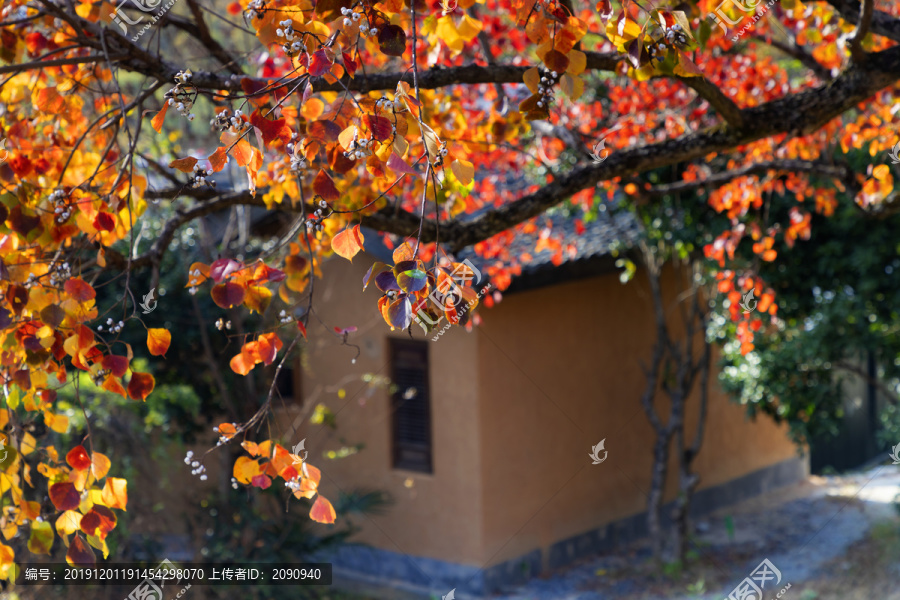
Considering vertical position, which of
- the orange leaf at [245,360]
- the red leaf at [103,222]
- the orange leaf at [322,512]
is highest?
the red leaf at [103,222]

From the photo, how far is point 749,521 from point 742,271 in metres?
3.35

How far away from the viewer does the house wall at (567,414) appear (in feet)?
23.1

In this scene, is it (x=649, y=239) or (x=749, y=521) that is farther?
(x=749, y=521)

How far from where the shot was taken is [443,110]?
436cm

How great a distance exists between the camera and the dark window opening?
732 cm

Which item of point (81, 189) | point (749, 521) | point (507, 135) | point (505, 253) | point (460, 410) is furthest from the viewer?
point (749, 521)

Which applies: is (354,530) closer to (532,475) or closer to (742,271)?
(532,475)

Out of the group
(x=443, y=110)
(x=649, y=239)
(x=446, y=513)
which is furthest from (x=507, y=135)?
(x=446, y=513)

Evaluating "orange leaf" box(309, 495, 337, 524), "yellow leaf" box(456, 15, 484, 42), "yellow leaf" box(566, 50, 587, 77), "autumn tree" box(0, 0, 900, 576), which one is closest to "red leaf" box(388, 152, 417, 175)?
"autumn tree" box(0, 0, 900, 576)

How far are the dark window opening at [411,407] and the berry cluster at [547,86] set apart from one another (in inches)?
183

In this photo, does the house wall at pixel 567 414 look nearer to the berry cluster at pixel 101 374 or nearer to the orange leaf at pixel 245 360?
the orange leaf at pixel 245 360

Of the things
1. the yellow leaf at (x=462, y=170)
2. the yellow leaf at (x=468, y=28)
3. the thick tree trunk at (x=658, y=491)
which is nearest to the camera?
the yellow leaf at (x=462, y=170)

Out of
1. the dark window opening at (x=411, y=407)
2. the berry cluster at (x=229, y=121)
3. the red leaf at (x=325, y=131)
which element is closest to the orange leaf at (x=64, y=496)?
the berry cluster at (x=229, y=121)

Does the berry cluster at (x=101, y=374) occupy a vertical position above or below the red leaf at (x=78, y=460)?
above
